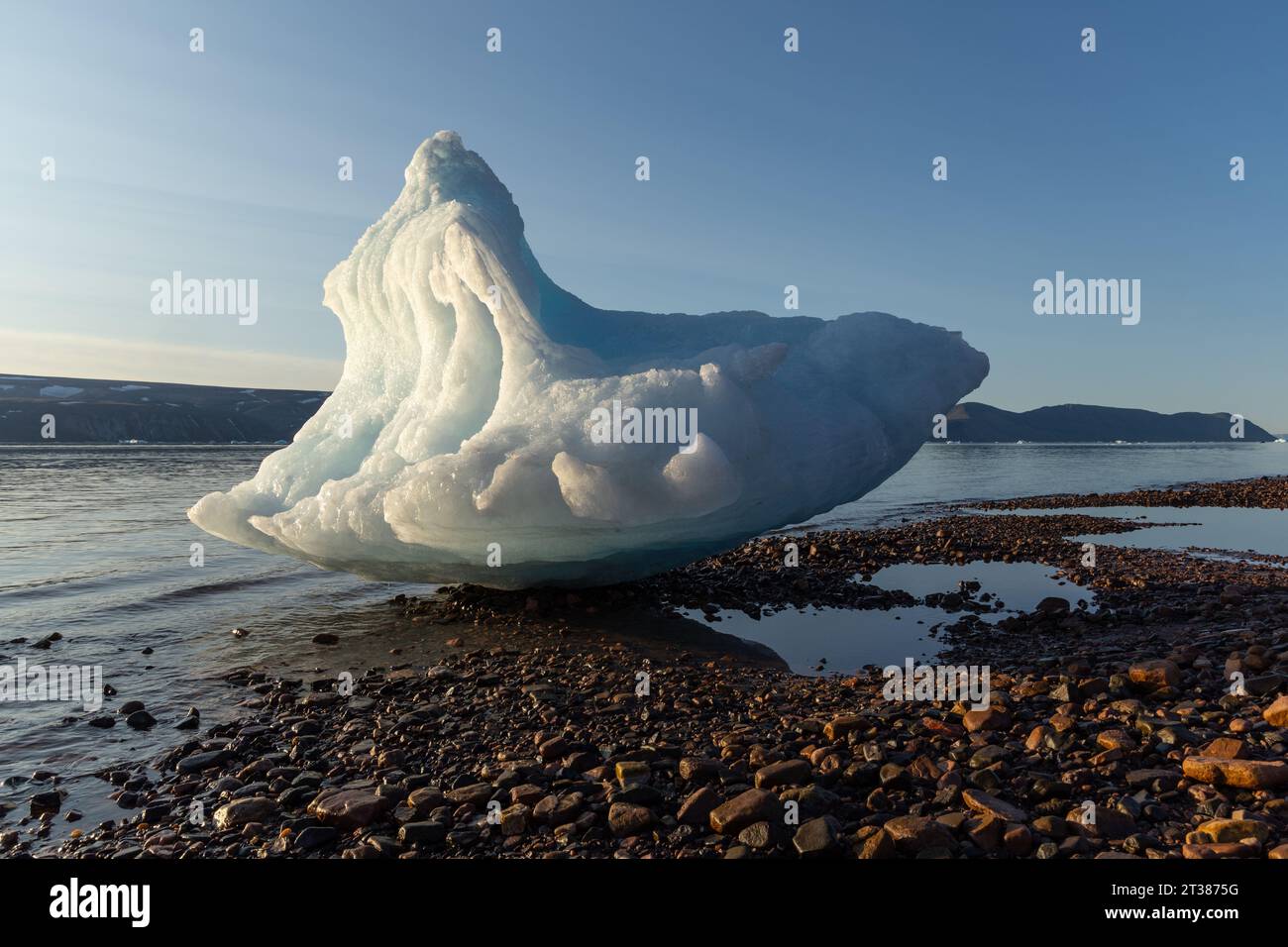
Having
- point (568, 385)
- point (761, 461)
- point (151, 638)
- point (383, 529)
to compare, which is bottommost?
point (151, 638)

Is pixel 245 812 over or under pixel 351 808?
under

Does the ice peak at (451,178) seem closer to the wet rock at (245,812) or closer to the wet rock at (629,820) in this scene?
the wet rock at (245,812)

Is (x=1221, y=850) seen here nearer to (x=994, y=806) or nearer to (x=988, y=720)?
(x=994, y=806)

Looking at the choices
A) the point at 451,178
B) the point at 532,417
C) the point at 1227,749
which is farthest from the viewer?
the point at 451,178

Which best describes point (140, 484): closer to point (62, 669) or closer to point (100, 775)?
point (62, 669)

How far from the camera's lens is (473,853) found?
485cm

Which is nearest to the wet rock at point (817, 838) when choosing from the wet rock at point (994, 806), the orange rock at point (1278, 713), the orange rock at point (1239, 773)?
the wet rock at point (994, 806)

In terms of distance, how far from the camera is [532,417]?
927 cm

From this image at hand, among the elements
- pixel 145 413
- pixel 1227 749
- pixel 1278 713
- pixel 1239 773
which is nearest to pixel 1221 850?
pixel 1239 773

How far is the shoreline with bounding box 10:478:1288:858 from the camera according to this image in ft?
15.7

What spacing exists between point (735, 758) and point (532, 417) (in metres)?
4.92

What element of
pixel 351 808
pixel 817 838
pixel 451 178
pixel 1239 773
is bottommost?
pixel 351 808
